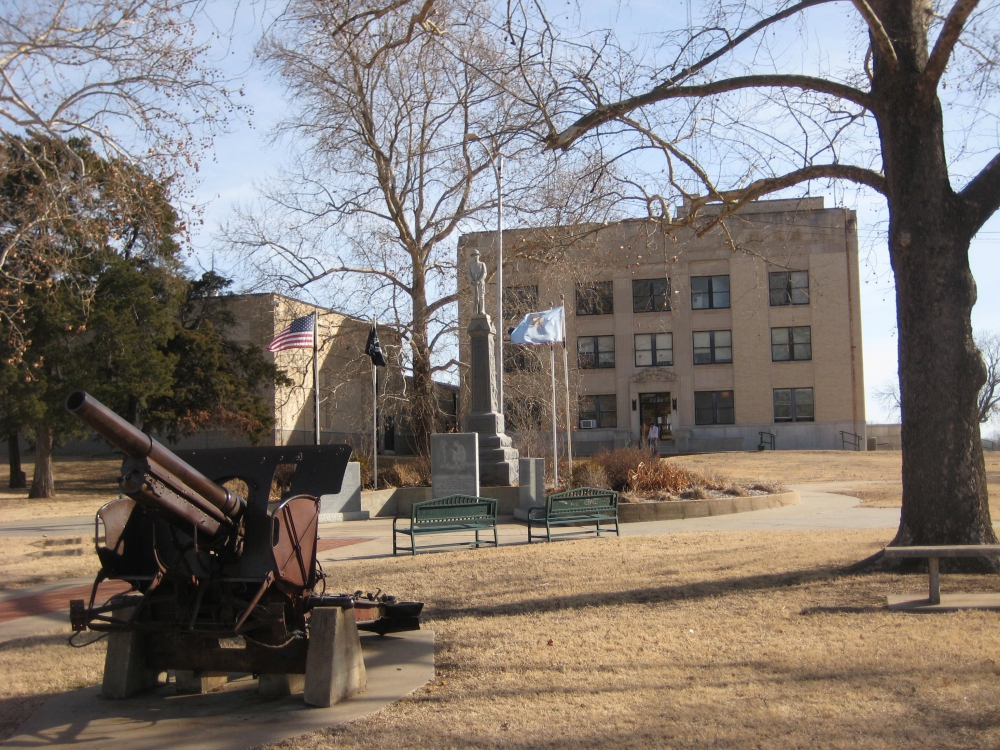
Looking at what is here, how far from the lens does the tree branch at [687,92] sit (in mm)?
10430

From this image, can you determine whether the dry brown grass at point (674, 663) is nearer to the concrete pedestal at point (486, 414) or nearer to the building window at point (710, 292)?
the concrete pedestal at point (486, 414)

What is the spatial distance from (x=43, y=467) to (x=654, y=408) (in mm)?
32238

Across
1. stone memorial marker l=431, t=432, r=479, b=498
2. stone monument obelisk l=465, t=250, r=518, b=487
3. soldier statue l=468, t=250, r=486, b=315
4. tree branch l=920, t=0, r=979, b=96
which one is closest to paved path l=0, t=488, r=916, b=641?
stone memorial marker l=431, t=432, r=479, b=498

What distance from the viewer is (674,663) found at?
21.2 feet

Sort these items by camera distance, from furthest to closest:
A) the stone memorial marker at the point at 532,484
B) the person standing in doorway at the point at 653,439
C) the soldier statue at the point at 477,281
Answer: the person standing in doorway at the point at 653,439 < the soldier statue at the point at 477,281 < the stone memorial marker at the point at 532,484

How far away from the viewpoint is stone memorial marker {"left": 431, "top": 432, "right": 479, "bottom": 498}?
59.8ft

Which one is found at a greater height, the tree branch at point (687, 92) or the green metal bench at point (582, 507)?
the tree branch at point (687, 92)

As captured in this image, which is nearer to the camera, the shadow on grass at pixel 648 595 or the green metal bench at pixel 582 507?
the shadow on grass at pixel 648 595

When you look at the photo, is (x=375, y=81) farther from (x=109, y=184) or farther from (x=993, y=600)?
(x=993, y=600)

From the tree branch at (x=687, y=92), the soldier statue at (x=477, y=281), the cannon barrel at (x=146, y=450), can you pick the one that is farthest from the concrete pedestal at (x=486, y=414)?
the cannon barrel at (x=146, y=450)

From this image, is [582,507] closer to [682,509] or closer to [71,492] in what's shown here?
[682,509]

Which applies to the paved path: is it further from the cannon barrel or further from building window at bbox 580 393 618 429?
building window at bbox 580 393 618 429

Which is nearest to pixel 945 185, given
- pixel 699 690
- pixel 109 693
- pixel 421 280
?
pixel 699 690

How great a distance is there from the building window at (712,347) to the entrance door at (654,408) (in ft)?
9.50
